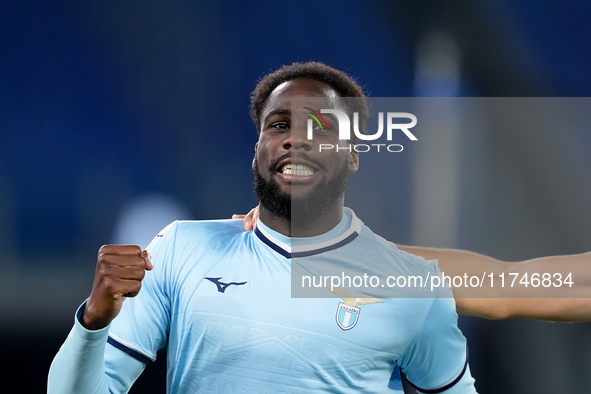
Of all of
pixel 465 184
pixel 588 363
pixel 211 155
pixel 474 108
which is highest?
pixel 474 108

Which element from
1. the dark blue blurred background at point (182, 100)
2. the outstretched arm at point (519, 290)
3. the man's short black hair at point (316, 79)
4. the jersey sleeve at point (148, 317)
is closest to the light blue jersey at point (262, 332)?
the jersey sleeve at point (148, 317)

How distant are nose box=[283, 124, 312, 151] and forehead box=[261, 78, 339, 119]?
0.08 meters

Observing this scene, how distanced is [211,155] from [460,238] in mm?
1083

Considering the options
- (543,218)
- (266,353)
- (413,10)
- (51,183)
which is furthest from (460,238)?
(51,183)

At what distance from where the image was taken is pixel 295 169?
163 cm

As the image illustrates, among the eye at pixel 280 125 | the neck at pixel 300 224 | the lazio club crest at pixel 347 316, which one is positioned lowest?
the lazio club crest at pixel 347 316

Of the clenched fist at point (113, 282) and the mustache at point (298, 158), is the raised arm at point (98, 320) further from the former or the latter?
the mustache at point (298, 158)

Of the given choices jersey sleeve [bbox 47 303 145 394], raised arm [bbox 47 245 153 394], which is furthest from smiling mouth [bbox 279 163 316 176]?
jersey sleeve [bbox 47 303 145 394]

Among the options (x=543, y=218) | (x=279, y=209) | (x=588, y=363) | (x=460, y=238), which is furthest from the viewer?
(x=588, y=363)

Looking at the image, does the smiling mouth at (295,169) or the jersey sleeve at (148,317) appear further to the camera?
the smiling mouth at (295,169)

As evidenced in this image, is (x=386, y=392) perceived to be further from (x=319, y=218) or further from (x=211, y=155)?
(x=211, y=155)

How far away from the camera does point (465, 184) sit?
2225 millimetres

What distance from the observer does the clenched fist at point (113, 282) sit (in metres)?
1.27

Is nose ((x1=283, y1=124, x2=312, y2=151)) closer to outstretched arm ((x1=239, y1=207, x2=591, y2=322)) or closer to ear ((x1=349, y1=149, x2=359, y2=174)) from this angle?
ear ((x1=349, y1=149, x2=359, y2=174))
